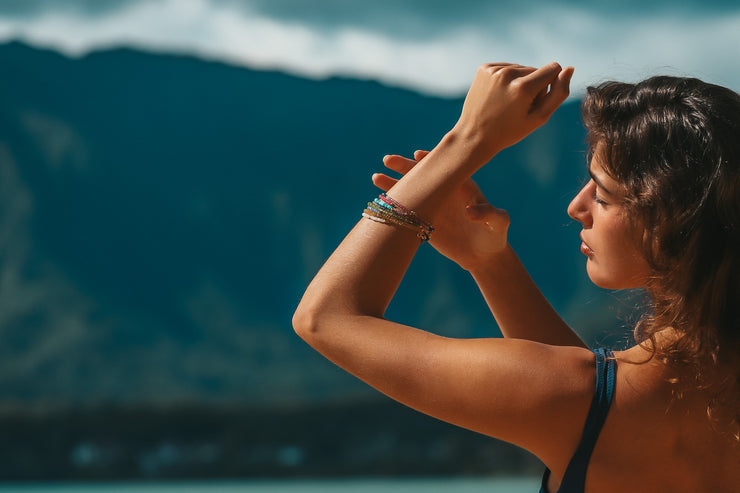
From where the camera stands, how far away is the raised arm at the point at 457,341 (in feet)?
2.27

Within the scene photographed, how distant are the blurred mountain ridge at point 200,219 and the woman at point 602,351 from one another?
338 inches

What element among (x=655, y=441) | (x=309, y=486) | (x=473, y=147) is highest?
(x=473, y=147)

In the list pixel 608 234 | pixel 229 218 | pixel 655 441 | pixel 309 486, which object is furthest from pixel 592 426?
pixel 229 218

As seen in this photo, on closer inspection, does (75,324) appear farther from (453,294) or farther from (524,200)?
(524,200)

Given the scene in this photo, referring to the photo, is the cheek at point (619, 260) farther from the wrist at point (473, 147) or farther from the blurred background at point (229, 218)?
the blurred background at point (229, 218)

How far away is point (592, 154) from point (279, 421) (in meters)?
8.52

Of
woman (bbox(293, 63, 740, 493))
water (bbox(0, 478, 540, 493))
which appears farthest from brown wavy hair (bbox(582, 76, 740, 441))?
water (bbox(0, 478, 540, 493))

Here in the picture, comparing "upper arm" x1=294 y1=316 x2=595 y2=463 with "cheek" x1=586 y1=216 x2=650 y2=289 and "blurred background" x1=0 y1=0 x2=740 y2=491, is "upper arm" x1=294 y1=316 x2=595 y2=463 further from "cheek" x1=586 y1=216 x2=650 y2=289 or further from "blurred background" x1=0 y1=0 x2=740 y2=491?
"blurred background" x1=0 y1=0 x2=740 y2=491

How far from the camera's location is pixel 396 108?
37.6 feet

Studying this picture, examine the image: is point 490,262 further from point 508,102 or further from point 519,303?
point 508,102

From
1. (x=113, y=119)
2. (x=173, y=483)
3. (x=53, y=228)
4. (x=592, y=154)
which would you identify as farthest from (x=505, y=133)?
(x=113, y=119)

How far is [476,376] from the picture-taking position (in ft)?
2.26

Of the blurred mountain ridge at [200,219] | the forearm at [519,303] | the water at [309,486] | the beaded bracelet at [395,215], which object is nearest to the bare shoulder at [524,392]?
the beaded bracelet at [395,215]

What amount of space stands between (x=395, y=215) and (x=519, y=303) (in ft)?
0.86
